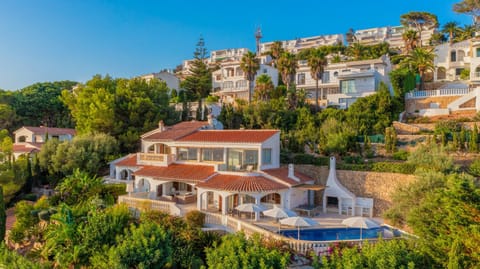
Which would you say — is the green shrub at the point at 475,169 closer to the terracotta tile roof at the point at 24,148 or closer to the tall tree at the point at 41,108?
the terracotta tile roof at the point at 24,148

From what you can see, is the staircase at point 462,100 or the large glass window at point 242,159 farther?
the staircase at point 462,100

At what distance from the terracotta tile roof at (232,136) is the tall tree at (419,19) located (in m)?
66.8

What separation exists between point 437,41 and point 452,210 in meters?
71.3

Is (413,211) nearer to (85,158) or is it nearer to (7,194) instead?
(85,158)

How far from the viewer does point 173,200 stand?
29.0 meters

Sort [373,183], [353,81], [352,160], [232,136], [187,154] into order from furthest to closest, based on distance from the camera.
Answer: [353,81], [187,154], [352,160], [232,136], [373,183]

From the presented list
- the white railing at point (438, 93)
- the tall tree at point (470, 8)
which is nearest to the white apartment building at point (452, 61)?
the white railing at point (438, 93)

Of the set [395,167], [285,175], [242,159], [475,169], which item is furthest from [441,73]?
[242,159]

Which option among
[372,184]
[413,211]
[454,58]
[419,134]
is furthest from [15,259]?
[454,58]

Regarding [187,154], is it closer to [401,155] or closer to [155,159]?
[155,159]

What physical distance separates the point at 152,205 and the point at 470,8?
7367 cm

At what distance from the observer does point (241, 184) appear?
82.7 feet

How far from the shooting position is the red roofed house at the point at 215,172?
25.8 metres

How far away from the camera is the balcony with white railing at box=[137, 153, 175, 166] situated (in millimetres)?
31777
